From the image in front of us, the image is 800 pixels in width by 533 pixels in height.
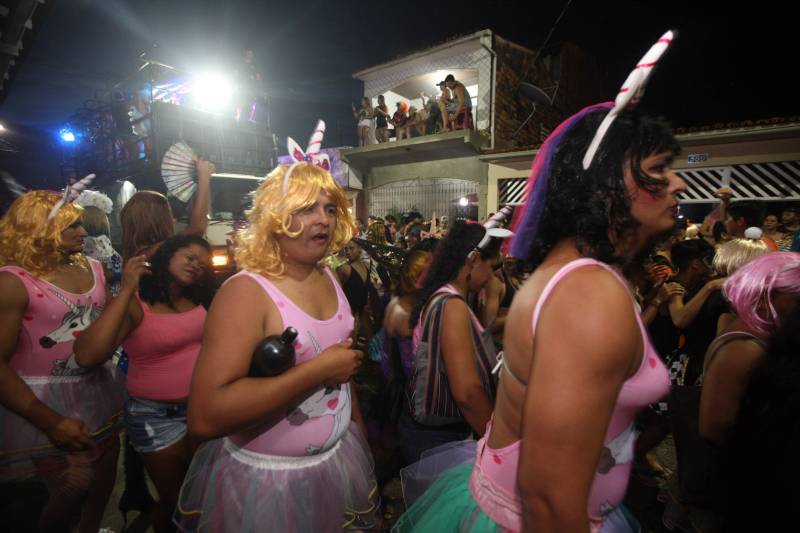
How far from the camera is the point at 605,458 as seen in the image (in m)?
1.24

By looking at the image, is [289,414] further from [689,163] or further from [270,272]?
[689,163]

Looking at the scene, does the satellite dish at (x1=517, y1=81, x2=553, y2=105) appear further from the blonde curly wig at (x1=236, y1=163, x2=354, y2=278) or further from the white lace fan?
the blonde curly wig at (x1=236, y1=163, x2=354, y2=278)

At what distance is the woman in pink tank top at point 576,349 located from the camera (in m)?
0.98

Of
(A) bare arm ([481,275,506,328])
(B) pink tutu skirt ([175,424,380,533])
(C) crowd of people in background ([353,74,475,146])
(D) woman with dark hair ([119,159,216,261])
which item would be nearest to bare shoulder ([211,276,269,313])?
(B) pink tutu skirt ([175,424,380,533])

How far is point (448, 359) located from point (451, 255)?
0.89 meters

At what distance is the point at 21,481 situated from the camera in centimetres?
234

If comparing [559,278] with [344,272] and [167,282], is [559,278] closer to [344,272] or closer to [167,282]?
[167,282]

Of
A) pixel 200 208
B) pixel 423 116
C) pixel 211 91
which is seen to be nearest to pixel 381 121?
pixel 423 116

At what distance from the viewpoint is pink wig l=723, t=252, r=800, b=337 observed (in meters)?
1.84

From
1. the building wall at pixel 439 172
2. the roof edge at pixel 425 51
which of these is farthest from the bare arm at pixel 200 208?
the roof edge at pixel 425 51

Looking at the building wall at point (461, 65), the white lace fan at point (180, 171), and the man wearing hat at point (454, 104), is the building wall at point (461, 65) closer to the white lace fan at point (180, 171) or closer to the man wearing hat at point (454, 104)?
the man wearing hat at point (454, 104)

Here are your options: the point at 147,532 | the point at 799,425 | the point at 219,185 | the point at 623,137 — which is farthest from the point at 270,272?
the point at 219,185

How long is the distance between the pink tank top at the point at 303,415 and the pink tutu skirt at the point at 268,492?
5 centimetres

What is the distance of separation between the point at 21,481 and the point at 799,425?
372cm
